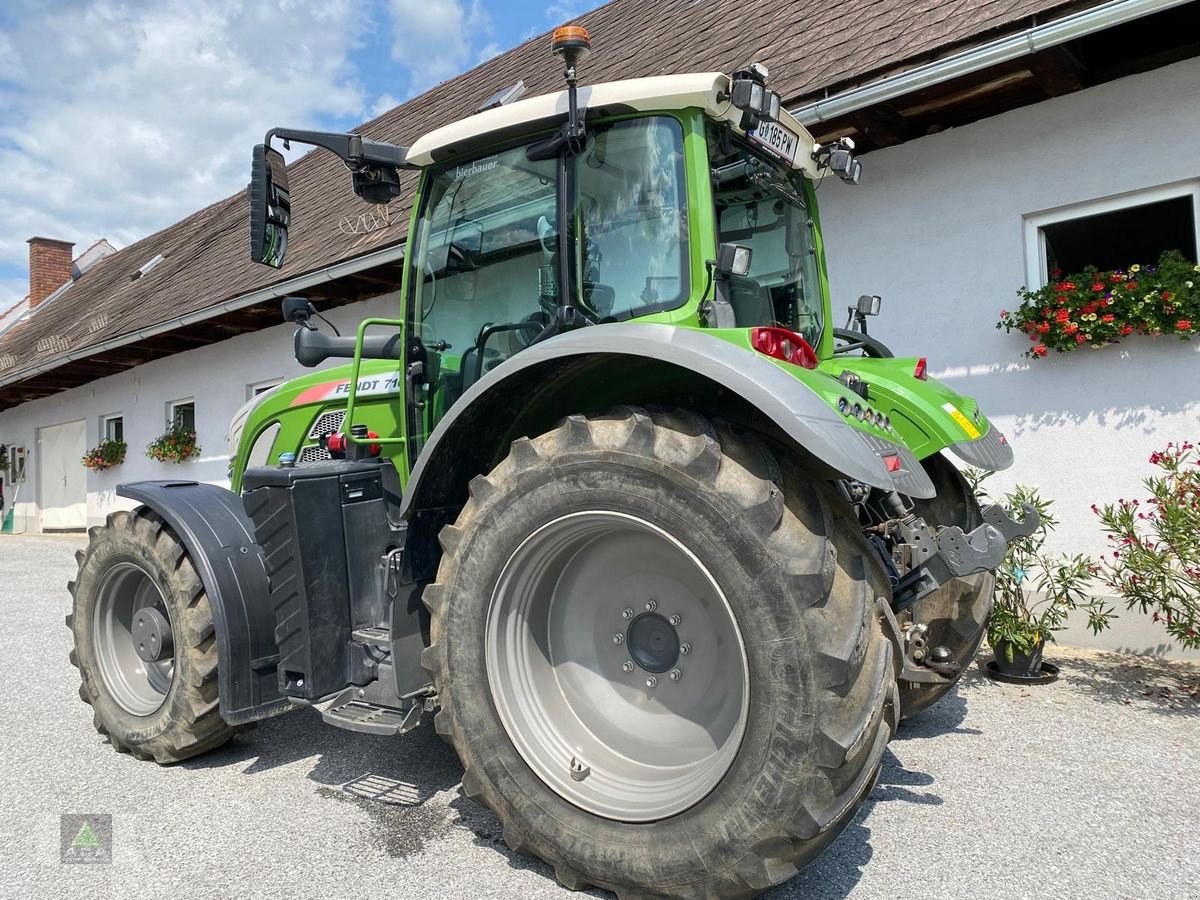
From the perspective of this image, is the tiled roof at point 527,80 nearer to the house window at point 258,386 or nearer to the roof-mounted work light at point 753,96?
the house window at point 258,386

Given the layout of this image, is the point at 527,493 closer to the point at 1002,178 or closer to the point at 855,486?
the point at 855,486

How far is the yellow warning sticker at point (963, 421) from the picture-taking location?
10.4 ft

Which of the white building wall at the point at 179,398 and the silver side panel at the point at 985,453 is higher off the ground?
the white building wall at the point at 179,398

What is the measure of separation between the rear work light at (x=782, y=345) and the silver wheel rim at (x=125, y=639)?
271cm

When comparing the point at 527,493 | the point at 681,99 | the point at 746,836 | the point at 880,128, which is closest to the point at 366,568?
the point at 527,493

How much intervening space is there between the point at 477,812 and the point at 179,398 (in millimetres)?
11732

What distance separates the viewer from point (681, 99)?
2.53 meters

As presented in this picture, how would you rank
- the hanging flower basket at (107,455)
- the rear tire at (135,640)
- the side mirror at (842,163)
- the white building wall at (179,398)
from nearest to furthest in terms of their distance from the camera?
the rear tire at (135,640)
the side mirror at (842,163)
the white building wall at (179,398)
the hanging flower basket at (107,455)

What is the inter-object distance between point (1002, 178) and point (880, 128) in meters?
0.84

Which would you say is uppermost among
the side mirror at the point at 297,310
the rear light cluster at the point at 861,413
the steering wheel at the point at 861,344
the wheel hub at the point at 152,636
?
the side mirror at the point at 297,310

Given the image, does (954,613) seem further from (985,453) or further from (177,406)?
(177,406)

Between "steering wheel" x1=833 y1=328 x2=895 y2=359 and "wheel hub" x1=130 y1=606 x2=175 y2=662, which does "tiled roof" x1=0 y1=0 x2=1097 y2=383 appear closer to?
"steering wheel" x1=833 y1=328 x2=895 y2=359

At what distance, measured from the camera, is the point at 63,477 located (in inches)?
618

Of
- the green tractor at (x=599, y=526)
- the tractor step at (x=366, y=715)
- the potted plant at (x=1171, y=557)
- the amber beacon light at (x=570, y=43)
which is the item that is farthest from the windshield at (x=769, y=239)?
the potted plant at (x=1171, y=557)
